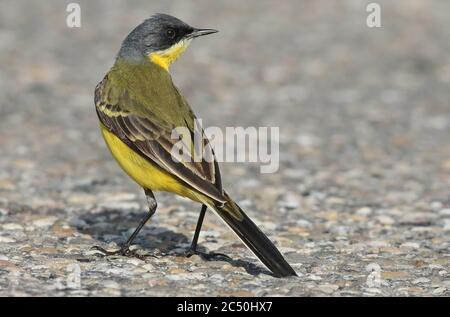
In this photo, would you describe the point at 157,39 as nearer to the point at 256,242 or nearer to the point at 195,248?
the point at 195,248

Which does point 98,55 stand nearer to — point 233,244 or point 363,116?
point 363,116

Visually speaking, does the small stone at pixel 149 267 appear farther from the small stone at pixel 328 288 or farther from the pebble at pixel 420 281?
the pebble at pixel 420 281

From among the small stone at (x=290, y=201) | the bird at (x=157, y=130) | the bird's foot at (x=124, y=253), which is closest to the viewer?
the bird at (x=157, y=130)

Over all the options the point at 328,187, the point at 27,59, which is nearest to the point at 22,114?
the point at 27,59

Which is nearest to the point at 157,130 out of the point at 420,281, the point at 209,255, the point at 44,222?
the point at 209,255

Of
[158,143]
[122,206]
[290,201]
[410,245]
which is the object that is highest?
[158,143]

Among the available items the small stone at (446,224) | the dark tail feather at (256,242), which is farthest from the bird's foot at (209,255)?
the small stone at (446,224)
